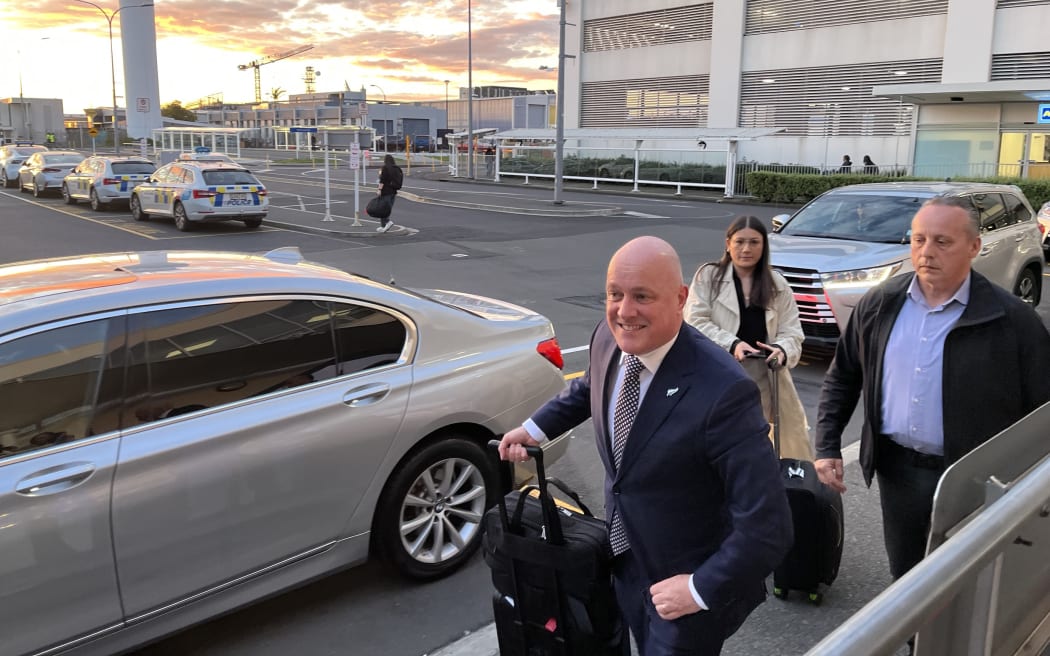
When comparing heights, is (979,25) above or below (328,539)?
above

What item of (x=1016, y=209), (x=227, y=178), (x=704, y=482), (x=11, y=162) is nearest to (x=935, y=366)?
(x=704, y=482)

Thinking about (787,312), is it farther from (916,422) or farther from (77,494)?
(77,494)

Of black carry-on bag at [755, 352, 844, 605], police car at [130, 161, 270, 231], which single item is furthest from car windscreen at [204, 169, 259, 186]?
black carry-on bag at [755, 352, 844, 605]

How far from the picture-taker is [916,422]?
2.79m

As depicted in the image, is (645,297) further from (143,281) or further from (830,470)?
(143,281)

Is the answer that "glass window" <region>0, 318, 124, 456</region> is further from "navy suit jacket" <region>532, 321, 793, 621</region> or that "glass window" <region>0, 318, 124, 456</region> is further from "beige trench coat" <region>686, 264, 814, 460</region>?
"beige trench coat" <region>686, 264, 814, 460</region>

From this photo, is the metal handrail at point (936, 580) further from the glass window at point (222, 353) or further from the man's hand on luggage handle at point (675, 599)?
the glass window at point (222, 353)

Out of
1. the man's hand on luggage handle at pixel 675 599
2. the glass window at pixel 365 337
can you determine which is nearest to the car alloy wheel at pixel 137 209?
the glass window at pixel 365 337

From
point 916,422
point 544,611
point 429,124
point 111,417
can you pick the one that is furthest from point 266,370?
point 429,124

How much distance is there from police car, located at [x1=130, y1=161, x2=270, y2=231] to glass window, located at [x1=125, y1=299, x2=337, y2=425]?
669 inches

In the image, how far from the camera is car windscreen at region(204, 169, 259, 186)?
19375 millimetres

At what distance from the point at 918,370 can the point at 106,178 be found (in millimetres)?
25040

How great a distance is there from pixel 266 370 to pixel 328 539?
29.7 inches

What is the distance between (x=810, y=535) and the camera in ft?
11.9
